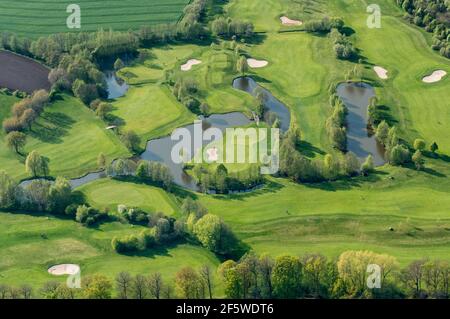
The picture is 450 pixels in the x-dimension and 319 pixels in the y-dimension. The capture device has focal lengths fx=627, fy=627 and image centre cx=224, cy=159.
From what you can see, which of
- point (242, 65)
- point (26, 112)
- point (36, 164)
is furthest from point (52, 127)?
point (242, 65)

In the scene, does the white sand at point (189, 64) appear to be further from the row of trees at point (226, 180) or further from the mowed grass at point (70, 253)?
the mowed grass at point (70, 253)

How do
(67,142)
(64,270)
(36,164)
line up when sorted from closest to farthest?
(64,270), (36,164), (67,142)

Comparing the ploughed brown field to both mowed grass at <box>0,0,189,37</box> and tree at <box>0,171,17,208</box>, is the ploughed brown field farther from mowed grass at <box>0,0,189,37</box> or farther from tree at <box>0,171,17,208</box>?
tree at <box>0,171,17,208</box>

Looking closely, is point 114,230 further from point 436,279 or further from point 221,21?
point 221,21

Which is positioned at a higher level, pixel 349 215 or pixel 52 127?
pixel 52 127

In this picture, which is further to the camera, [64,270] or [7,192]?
[7,192]

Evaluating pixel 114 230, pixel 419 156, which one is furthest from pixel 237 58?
pixel 114 230

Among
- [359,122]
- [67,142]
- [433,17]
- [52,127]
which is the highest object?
[433,17]

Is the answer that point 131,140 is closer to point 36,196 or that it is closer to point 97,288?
point 36,196
